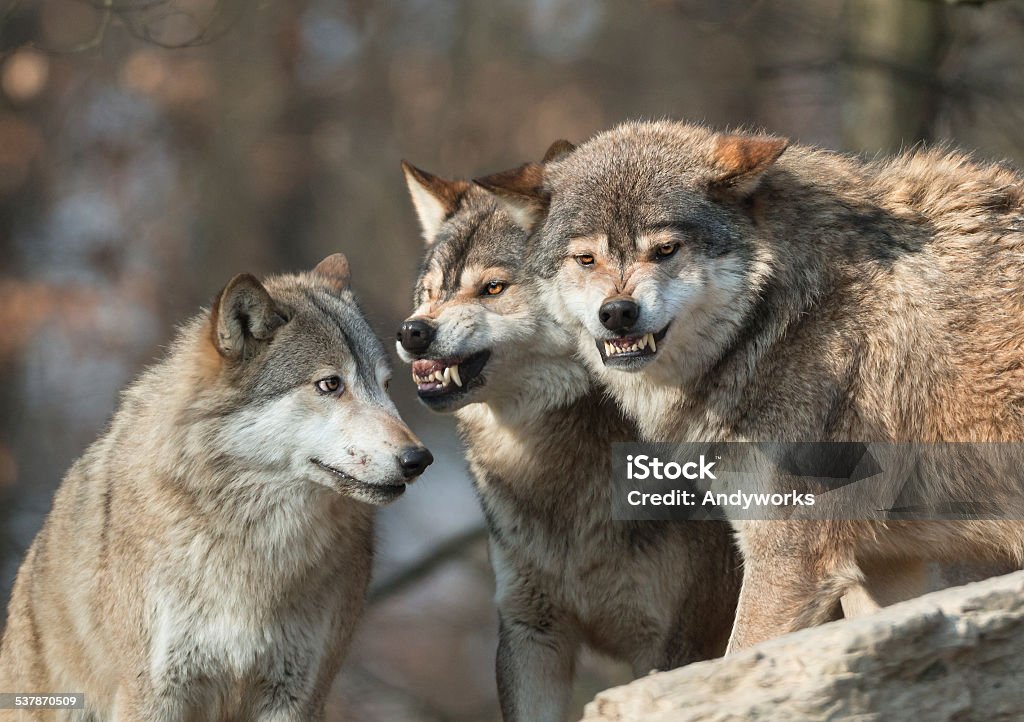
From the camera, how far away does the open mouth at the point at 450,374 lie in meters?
5.97

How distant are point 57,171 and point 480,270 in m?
9.84

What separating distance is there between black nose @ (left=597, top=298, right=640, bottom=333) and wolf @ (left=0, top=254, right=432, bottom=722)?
3.05ft

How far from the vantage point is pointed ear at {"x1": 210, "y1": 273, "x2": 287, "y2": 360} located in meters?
5.40

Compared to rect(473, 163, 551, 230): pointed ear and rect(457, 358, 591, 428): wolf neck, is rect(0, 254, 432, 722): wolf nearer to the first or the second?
rect(457, 358, 591, 428): wolf neck

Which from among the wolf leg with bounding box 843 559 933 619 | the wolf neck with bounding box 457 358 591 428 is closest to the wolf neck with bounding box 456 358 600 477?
the wolf neck with bounding box 457 358 591 428

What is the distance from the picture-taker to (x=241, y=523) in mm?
5480

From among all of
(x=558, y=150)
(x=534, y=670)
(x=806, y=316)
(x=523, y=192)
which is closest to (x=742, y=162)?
(x=806, y=316)

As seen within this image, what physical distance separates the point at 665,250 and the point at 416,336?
49.9 inches

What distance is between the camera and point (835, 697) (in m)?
3.91

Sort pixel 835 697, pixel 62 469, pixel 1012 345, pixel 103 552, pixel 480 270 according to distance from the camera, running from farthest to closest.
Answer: pixel 62 469
pixel 480 270
pixel 103 552
pixel 1012 345
pixel 835 697

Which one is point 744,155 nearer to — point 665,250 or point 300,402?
point 665,250

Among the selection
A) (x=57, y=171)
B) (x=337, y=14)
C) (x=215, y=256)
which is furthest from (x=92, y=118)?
(x=337, y=14)

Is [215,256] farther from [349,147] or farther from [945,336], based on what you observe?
[945,336]

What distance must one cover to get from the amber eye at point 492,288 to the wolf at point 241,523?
0.68m
